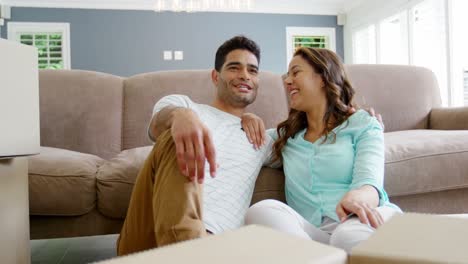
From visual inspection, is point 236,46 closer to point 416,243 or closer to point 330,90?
point 330,90

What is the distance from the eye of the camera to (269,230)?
0.36 metres

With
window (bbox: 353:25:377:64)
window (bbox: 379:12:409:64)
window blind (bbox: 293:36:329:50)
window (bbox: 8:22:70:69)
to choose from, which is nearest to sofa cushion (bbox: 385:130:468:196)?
window (bbox: 379:12:409:64)

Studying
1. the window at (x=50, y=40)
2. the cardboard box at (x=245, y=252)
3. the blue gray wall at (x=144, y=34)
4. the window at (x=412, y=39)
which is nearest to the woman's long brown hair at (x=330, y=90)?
the cardboard box at (x=245, y=252)

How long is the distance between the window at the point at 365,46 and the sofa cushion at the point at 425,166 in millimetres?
4695

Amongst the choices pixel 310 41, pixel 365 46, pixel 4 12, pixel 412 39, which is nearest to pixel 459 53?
pixel 412 39

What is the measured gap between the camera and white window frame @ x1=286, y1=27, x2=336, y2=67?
6469mm

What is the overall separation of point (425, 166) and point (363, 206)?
0.66m

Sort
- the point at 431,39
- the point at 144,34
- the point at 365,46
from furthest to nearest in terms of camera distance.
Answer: the point at 365,46 → the point at 144,34 → the point at 431,39

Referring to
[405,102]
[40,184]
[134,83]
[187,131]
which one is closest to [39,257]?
[40,184]

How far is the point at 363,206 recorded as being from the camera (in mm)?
944

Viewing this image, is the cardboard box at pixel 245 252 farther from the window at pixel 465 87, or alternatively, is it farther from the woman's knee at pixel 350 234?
the window at pixel 465 87

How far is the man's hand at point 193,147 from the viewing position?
0.89 meters

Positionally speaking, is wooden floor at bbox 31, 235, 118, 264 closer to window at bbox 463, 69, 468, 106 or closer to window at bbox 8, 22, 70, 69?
window at bbox 463, 69, 468, 106

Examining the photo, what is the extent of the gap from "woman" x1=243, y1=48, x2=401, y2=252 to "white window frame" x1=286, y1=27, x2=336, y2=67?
515 cm
